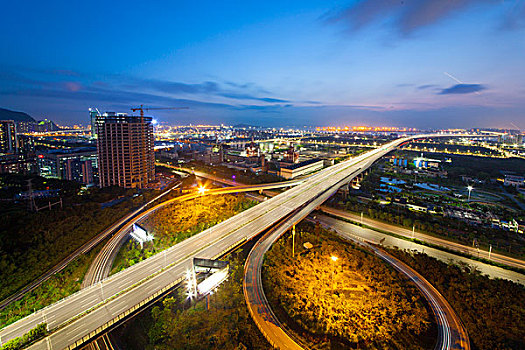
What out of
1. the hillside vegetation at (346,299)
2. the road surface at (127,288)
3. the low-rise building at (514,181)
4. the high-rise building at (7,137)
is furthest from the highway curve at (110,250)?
the high-rise building at (7,137)

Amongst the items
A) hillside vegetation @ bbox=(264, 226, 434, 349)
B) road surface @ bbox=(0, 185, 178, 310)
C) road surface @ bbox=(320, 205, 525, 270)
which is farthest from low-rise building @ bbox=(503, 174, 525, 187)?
road surface @ bbox=(0, 185, 178, 310)

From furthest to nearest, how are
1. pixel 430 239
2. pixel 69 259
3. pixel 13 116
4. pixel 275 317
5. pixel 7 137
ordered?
pixel 13 116 < pixel 7 137 < pixel 430 239 < pixel 69 259 < pixel 275 317

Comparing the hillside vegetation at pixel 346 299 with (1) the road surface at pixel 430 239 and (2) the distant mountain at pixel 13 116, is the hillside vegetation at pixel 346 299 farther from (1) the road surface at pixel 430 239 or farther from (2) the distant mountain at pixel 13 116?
(2) the distant mountain at pixel 13 116

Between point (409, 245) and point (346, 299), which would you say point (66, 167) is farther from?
point (409, 245)

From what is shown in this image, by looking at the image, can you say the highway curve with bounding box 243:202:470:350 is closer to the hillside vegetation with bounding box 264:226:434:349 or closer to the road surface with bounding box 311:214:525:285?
the hillside vegetation with bounding box 264:226:434:349

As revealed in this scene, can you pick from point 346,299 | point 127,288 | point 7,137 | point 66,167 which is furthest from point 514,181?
point 7,137

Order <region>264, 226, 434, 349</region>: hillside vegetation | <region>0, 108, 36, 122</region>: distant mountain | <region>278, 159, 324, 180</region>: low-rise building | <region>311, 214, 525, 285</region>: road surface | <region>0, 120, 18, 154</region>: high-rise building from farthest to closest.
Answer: <region>0, 108, 36, 122</region>: distant mountain → <region>0, 120, 18, 154</region>: high-rise building → <region>278, 159, 324, 180</region>: low-rise building → <region>311, 214, 525, 285</region>: road surface → <region>264, 226, 434, 349</region>: hillside vegetation
